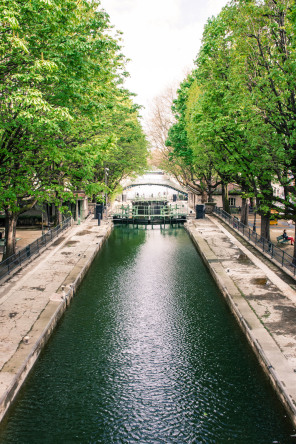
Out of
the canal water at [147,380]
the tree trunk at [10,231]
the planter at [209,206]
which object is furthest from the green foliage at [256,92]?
the planter at [209,206]

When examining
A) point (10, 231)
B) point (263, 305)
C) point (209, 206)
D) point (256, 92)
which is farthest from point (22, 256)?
point (209, 206)

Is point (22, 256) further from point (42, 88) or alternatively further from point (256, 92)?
point (256, 92)

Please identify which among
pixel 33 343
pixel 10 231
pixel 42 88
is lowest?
pixel 33 343

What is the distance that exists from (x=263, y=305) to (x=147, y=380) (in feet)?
24.6

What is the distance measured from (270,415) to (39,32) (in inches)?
716

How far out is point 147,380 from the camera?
13.8m

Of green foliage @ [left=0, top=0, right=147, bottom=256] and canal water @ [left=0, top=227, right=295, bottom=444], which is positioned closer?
canal water @ [left=0, top=227, right=295, bottom=444]

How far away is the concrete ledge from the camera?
11.9m

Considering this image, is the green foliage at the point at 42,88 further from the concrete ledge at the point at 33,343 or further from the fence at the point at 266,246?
the fence at the point at 266,246

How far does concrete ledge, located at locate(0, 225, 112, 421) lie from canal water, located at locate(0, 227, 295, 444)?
0.43 meters

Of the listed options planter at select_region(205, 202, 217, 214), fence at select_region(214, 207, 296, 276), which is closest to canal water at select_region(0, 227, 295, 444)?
fence at select_region(214, 207, 296, 276)

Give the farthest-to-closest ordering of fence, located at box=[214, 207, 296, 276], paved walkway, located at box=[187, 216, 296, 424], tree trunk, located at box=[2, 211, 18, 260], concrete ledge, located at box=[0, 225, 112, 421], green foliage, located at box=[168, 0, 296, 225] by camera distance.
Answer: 1. tree trunk, located at box=[2, 211, 18, 260]
2. fence, located at box=[214, 207, 296, 276]
3. green foliage, located at box=[168, 0, 296, 225]
4. paved walkway, located at box=[187, 216, 296, 424]
5. concrete ledge, located at box=[0, 225, 112, 421]

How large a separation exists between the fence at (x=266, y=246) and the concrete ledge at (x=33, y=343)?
1340cm

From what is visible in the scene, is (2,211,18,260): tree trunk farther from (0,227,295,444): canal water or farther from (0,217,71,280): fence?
(0,227,295,444): canal water
